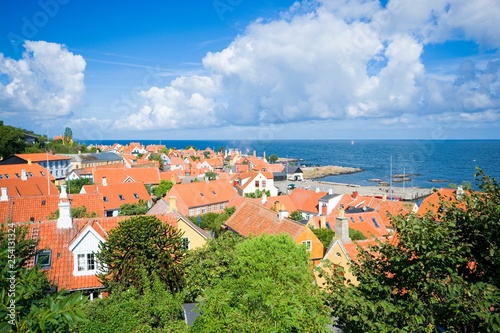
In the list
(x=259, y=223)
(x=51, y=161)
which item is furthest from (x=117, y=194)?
(x=51, y=161)

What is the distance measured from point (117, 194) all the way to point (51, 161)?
2230 inches

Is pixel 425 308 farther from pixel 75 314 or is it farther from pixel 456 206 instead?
pixel 75 314

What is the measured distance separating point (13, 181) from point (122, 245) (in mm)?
46921

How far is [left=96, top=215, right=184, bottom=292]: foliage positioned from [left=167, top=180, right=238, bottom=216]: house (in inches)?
1513

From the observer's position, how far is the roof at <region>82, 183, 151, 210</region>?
56469 millimetres

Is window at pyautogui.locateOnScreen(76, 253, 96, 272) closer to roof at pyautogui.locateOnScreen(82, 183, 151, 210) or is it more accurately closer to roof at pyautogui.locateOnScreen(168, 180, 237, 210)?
roof at pyautogui.locateOnScreen(168, 180, 237, 210)

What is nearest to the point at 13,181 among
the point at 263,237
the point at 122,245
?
the point at 122,245

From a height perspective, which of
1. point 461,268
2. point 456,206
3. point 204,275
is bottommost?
point 204,275

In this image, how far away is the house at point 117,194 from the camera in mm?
56209

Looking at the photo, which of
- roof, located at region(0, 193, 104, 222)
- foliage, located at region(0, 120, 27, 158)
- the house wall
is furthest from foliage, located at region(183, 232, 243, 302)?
foliage, located at region(0, 120, 27, 158)

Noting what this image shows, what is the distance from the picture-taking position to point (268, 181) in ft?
282

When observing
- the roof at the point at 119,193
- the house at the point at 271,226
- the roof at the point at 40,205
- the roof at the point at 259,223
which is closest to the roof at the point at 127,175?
the roof at the point at 119,193

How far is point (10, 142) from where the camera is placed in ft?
321

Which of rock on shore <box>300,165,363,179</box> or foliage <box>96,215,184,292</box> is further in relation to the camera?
rock on shore <box>300,165,363,179</box>
